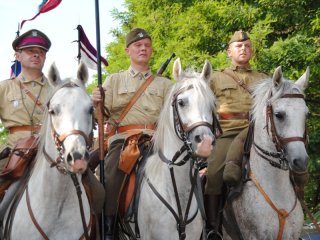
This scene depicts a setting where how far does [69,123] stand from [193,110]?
140cm

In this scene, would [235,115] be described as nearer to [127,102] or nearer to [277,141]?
[277,141]

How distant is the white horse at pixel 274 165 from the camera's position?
693 cm

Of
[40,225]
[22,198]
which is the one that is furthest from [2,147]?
[40,225]

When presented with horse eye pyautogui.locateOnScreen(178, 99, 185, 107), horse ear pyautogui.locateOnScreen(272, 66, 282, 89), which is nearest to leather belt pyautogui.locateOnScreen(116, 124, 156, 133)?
horse eye pyautogui.locateOnScreen(178, 99, 185, 107)

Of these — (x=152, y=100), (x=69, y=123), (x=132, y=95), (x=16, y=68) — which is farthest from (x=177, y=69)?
(x=16, y=68)

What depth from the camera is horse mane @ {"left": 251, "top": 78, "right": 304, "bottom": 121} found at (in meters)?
7.18

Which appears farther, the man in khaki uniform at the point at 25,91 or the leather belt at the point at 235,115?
the leather belt at the point at 235,115

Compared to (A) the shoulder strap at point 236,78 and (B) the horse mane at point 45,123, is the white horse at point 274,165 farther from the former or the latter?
(B) the horse mane at point 45,123

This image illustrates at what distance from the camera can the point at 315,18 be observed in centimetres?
1301

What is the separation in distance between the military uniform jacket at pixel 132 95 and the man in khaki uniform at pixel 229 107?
2.86ft

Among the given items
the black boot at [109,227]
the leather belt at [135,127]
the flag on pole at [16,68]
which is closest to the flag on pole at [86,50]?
the flag on pole at [16,68]

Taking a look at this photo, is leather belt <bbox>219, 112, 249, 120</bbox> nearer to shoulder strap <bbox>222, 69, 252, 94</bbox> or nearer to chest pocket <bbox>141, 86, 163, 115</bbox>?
shoulder strap <bbox>222, 69, 252, 94</bbox>

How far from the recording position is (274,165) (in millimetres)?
7152

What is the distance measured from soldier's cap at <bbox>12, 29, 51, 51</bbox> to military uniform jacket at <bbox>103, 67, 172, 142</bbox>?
111 cm
